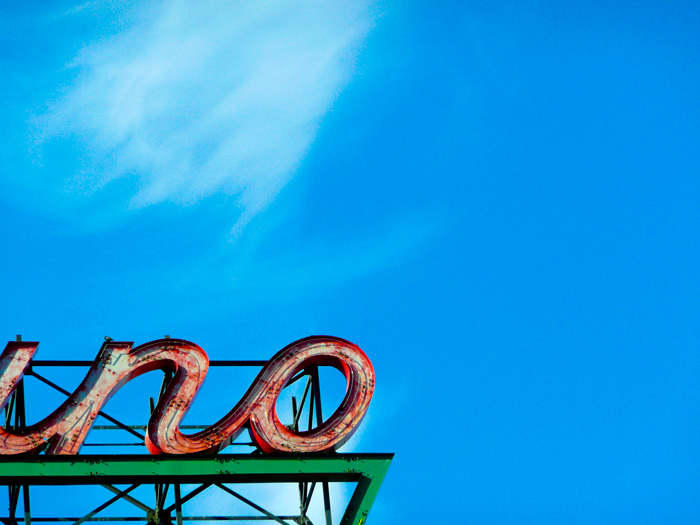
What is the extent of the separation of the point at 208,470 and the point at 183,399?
5.50 ft

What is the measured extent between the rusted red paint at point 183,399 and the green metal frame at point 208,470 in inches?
12.4

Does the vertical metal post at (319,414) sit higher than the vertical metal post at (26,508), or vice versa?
the vertical metal post at (319,414)

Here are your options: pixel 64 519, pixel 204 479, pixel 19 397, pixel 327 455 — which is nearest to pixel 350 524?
pixel 327 455

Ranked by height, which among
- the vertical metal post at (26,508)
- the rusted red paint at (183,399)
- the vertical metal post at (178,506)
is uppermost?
the rusted red paint at (183,399)

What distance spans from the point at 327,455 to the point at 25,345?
7.03 metres

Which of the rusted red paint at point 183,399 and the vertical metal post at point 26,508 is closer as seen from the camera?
the vertical metal post at point 26,508

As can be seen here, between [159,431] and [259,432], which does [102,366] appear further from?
[259,432]

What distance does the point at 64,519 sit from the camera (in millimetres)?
23000

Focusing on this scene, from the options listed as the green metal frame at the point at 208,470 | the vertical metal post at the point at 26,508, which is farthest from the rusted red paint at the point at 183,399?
the vertical metal post at the point at 26,508

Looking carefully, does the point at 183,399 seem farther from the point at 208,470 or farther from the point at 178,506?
the point at 178,506

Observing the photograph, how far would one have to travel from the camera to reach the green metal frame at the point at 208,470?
21.7 metres

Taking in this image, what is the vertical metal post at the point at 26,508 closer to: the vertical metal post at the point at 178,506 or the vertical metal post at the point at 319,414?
the vertical metal post at the point at 178,506

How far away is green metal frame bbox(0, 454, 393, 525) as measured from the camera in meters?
21.7

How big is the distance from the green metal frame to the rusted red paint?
12.4 inches
